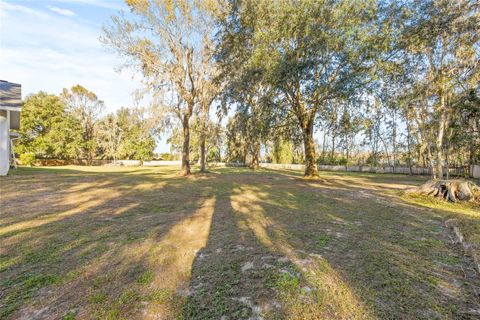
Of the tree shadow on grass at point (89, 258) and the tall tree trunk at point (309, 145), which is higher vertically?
the tall tree trunk at point (309, 145)

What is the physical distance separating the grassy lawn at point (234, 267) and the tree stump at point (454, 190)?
2921 mm

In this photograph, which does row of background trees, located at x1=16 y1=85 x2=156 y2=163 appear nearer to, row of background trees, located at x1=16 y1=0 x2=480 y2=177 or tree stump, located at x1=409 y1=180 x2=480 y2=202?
row of background trees, located at x1=16 y1=0 x2=480 y2=177

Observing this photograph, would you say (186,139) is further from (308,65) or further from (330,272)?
(330,272)

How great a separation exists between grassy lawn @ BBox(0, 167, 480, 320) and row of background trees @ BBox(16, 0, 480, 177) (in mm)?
8458

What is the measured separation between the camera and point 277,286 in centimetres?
265

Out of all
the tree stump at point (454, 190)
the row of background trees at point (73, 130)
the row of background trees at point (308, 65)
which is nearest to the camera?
the tree stump at point (454, 190)

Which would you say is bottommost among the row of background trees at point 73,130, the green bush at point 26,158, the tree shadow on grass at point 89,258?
the tree shadow on grass at point 89,258

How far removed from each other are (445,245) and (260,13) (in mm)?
14228

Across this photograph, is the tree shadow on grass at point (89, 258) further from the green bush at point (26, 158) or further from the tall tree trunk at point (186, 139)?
the green bush at point (26, 158)

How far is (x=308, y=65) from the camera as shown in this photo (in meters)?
12.3

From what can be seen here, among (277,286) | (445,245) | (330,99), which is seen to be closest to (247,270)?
(277,286)

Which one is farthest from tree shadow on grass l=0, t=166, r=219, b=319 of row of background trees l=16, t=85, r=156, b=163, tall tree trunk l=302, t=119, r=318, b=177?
row of background trees l=16, t=85, r=156, b=163

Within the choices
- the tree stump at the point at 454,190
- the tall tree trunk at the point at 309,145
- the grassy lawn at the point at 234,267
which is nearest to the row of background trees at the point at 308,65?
the tall tree trunk at the point at 309,145

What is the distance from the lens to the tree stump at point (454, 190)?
8.27 m
